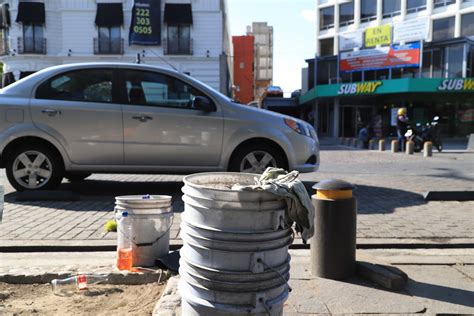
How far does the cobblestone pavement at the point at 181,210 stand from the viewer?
4.75 m

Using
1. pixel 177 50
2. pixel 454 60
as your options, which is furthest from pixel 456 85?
pixel 177 50

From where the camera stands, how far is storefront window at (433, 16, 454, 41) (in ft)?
124

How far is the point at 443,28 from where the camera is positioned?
3819 cm

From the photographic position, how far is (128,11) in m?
30.6

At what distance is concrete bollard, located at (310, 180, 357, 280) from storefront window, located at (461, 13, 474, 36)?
39232 millimetres

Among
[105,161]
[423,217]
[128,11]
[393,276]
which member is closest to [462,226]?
[423,217]

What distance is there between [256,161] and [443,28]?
37.8 meters

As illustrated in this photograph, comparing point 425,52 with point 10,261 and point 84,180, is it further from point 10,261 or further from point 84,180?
point 10,261

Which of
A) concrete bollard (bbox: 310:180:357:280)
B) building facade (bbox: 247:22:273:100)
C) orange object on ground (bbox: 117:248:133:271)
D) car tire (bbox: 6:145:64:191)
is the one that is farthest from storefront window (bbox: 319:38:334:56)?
building facade (bbox: 247:22:273:100)

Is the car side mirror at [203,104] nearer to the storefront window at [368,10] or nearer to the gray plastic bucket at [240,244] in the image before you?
the gray plastic bucket at [240,244]

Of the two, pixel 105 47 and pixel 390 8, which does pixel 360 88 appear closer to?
pixel 390 8

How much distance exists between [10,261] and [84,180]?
4520 mm

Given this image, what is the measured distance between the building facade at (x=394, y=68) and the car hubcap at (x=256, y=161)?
27.4 metres

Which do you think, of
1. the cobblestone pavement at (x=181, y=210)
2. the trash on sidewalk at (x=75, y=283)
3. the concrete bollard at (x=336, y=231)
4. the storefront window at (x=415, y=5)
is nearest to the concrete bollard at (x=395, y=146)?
the cobblestone pavement at (x=181, y=210)
